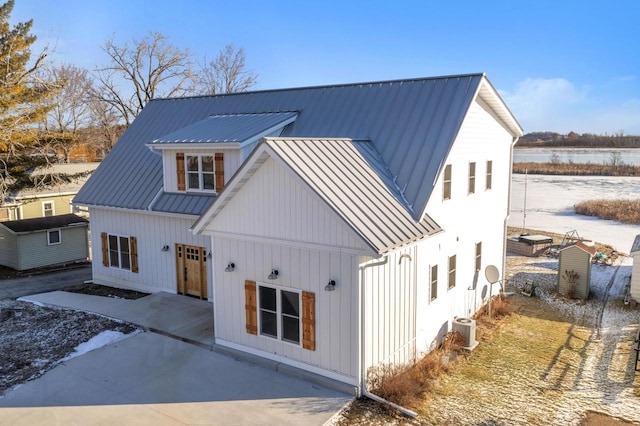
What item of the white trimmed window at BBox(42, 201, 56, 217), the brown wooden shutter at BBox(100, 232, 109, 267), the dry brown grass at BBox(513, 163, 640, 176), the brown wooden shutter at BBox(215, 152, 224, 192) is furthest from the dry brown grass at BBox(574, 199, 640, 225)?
the white trimmed window at BBox(42, 201, 56, 217)

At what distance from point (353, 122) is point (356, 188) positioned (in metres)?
4.42

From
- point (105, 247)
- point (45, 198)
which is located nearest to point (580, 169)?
point (45, 198)

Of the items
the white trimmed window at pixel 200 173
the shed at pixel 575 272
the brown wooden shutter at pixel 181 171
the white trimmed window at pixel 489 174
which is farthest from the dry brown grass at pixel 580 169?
the brown wooden shutter at pixel 181 171

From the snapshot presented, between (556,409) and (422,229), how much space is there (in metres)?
4.37

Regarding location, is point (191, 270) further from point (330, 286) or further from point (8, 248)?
point (8, 248)

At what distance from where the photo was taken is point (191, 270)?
15242mm

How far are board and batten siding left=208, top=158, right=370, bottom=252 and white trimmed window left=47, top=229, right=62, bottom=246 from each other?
51.8 ft

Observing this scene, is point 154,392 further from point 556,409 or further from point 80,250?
point 80,250

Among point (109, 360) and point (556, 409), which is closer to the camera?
point (556, 409)

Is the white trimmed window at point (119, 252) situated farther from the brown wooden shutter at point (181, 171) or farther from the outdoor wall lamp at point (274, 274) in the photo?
the outdoor wall lamp at point (274, 274)

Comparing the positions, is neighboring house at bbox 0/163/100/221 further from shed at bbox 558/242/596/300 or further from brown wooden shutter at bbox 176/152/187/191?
shed at bbox 558/242/596/300

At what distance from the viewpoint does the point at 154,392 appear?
31.3 ft

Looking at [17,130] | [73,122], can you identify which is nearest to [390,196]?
[17,130]

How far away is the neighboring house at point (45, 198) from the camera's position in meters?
25.2
